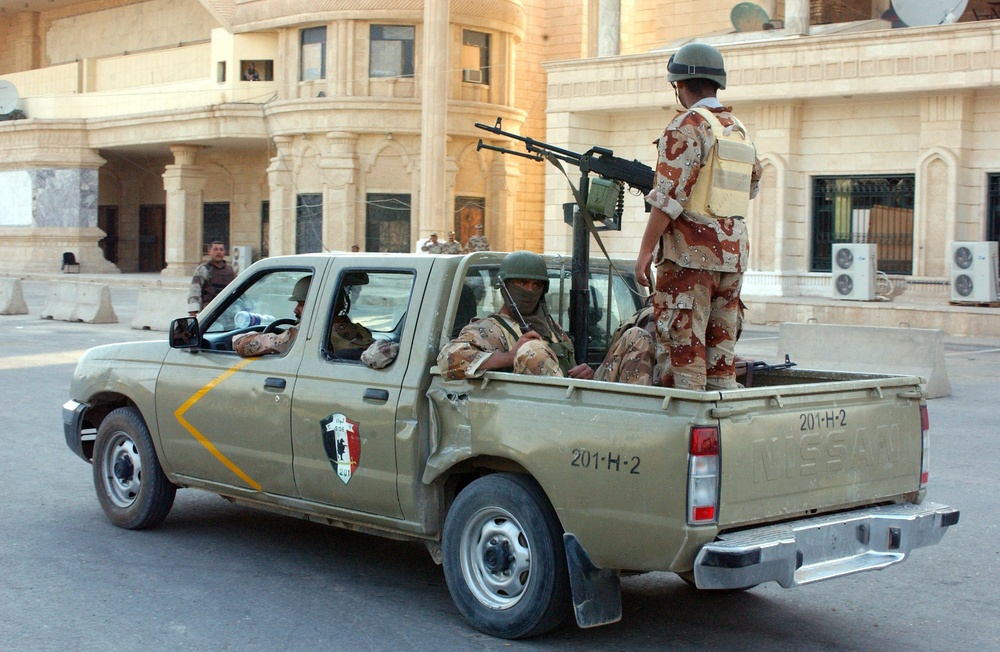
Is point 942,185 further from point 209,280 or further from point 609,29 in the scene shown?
point 209,280

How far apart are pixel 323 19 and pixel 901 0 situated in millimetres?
20485

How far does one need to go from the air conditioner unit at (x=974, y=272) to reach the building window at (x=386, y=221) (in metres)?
21.2

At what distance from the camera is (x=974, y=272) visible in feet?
78.6

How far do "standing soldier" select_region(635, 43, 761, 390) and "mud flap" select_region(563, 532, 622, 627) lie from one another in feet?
3.21

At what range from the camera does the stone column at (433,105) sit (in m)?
37.6

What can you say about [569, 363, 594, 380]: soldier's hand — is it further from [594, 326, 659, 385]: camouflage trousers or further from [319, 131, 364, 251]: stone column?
[319, 131, 364, 251]: stone column

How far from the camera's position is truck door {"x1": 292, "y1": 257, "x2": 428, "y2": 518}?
5547 millimetres

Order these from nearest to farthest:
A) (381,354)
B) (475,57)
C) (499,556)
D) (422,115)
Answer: (499,556)
(381,354)
(422,115)
(475,57)

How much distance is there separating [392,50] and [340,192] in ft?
17.2

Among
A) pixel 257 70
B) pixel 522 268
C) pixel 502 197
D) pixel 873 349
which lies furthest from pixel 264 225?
pixel 522 268

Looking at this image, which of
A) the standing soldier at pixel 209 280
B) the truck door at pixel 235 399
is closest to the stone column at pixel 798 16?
the standing soldier at pixel 209 280

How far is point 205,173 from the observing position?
47.5 metres

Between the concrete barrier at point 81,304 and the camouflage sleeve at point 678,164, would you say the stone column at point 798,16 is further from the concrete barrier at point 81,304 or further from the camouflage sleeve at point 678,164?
the camouflage sleeve at point 678,164

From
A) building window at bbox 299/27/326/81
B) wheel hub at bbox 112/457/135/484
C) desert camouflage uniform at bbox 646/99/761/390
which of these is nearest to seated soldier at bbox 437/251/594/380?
desert camouflage uniform at bbox 646/99/761/390
